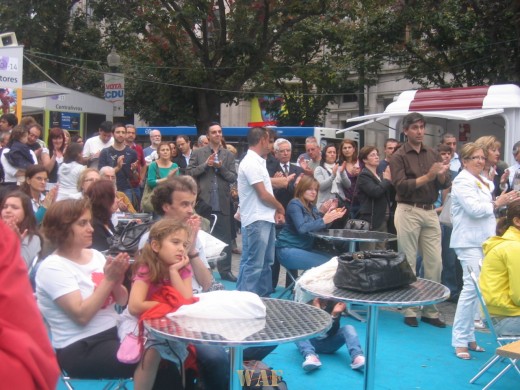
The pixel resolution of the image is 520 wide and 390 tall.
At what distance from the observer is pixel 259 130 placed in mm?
6637

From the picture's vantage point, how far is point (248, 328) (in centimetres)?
301

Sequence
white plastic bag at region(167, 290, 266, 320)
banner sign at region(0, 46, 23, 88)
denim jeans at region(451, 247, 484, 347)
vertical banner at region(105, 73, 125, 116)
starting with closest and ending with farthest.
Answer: white plastic bag at region(167, 290, 266, 320)
denim jeans at region(451, 247, 484, 347)
banner sign at region(0, 46, 23, 88)
vertical banner at region(105, 73, 125, 116)

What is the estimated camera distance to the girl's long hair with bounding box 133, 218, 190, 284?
3441 mm

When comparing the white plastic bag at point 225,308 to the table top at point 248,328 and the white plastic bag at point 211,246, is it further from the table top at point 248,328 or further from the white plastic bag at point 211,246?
the white plastic bag at point 211,246

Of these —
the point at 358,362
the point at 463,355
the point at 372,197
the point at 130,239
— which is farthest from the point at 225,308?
the point at 372,197

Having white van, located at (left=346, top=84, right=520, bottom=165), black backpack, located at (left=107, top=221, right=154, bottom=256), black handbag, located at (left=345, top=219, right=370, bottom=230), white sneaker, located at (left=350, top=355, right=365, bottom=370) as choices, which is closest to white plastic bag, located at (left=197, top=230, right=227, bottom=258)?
black backpack, located at (left=107, top=221, right=154, bottom=256)

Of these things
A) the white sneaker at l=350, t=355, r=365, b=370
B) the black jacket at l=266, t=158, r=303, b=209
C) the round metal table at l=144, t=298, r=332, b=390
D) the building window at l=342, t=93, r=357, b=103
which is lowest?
the white sneaker at l=350, t=355, r=365, b=370

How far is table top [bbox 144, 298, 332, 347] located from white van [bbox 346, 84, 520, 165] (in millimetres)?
8700

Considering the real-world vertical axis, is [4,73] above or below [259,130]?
above

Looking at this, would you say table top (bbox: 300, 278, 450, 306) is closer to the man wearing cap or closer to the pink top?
the pink top

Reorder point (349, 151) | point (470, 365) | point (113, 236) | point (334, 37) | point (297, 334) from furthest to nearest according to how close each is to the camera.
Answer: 1. point (334, 37)
2. point (349, 151)
3. point (470, 365)
4. point (113, 236)
5. point (297, 334)

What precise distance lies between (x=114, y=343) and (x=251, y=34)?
16.3 meters

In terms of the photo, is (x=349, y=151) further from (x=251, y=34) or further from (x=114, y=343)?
(x=251, y=34)

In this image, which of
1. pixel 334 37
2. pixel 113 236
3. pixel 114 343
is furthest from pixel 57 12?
pixel 114 343
